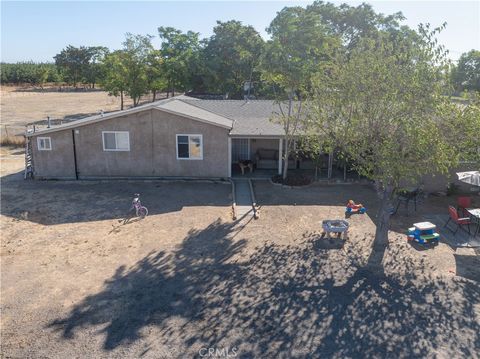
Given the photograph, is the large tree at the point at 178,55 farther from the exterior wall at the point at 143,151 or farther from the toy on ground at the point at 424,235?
the toy on ground at the point at 424,235

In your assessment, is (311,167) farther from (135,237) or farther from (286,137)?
(135,237)

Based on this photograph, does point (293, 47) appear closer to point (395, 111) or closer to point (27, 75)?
point (395, 111)

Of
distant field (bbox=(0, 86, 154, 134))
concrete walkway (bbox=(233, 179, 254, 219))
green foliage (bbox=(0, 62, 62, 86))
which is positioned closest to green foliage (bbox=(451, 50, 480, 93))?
concrete walkway (bbox=(233, 179, 254, 219))

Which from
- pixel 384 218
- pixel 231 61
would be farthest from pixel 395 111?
pixel 231 61

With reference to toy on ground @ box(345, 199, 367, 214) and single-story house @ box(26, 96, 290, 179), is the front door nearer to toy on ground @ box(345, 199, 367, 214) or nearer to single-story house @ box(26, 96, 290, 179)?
single-story house @ box(26, 96, 290, 179)

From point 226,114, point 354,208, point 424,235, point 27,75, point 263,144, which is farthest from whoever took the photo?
point 27,75
